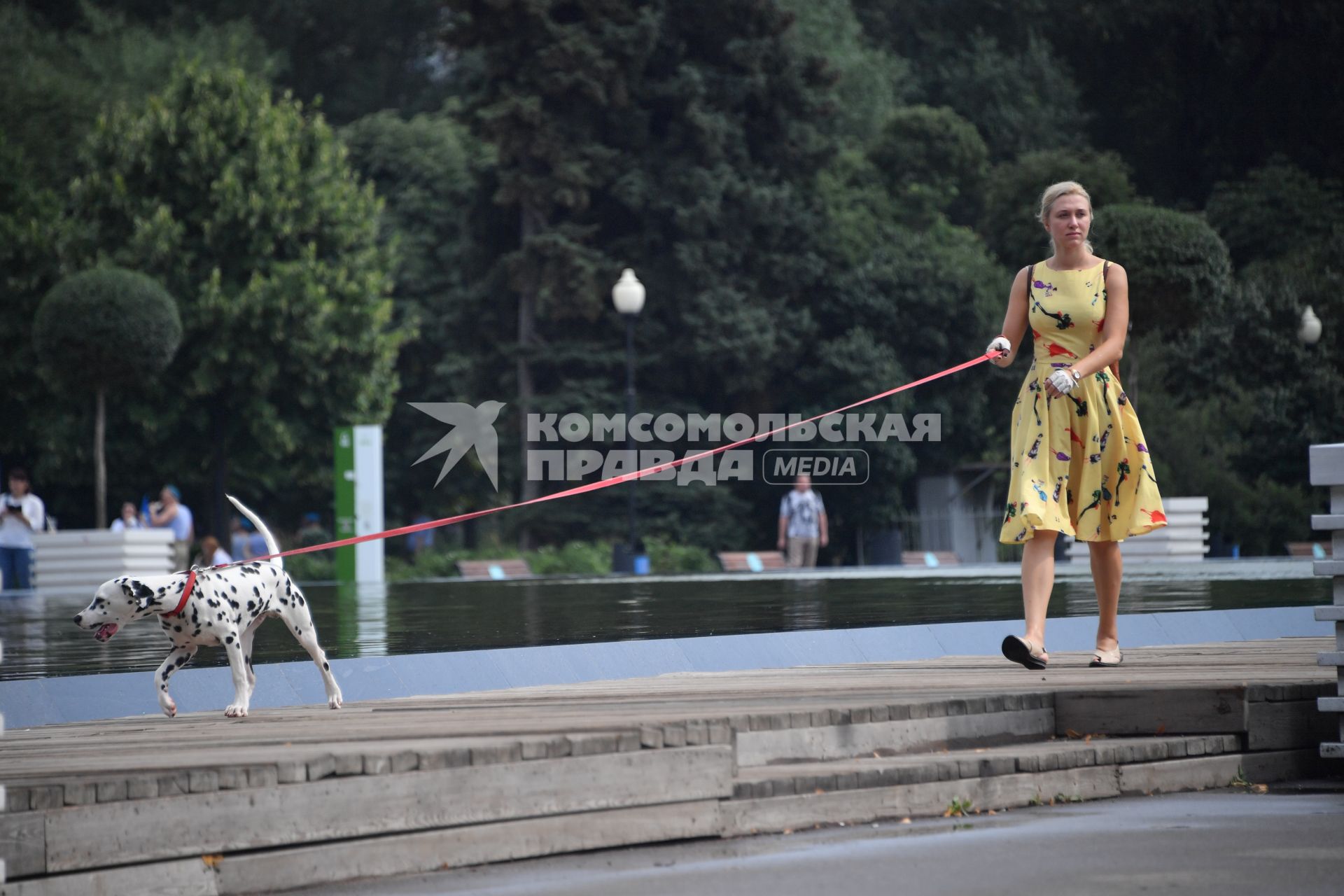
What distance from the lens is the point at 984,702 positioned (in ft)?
20.7

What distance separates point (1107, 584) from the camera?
7949mm

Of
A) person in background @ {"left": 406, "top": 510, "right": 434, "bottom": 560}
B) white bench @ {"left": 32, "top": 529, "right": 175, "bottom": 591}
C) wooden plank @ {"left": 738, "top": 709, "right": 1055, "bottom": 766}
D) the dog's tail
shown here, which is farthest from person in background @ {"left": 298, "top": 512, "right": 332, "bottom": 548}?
wooden plank @ {"left": 738, "top": 709, "right": 1055, "bottom": 766}

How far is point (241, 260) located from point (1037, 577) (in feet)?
105

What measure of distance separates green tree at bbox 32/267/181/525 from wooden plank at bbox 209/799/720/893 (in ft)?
78.8

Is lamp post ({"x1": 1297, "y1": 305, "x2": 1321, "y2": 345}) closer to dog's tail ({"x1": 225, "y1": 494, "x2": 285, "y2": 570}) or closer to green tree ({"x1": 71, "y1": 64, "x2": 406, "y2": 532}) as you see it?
green tree ({"x1": 71, "y1": 64, "x2": 406, "y2": 532})

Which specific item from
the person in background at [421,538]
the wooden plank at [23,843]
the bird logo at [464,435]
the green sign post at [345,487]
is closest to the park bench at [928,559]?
the green sign post at [345,487]

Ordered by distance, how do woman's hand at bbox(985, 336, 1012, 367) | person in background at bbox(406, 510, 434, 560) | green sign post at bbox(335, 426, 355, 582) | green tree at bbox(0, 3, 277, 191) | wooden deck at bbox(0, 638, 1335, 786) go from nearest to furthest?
1. wooden deck at bbox(0, 638, 1335, 786)
2. woman's hand at bbox(985, 336, 1012, 367)
3. green sign post at bbox(335, 426, 355, 582)
4. green tree at bbox(0, 3, 277, 191)
5. person in background at bbox(406, 510, 434, 560)

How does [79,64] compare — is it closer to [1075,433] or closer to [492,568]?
[492,568]

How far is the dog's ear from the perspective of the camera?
6.46 metres

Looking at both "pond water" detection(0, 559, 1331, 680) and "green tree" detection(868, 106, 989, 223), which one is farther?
Result: "green tree" detection(868, 106, 989, 223)

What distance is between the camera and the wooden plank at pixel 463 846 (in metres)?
4.61

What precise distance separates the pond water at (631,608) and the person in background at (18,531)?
81.5 inches

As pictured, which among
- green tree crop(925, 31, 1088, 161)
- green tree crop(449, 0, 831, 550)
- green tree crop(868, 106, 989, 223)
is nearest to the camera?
green tree crop(449, 0, 831, 550)

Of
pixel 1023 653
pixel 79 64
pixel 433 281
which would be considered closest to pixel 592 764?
pixel 1023 653
